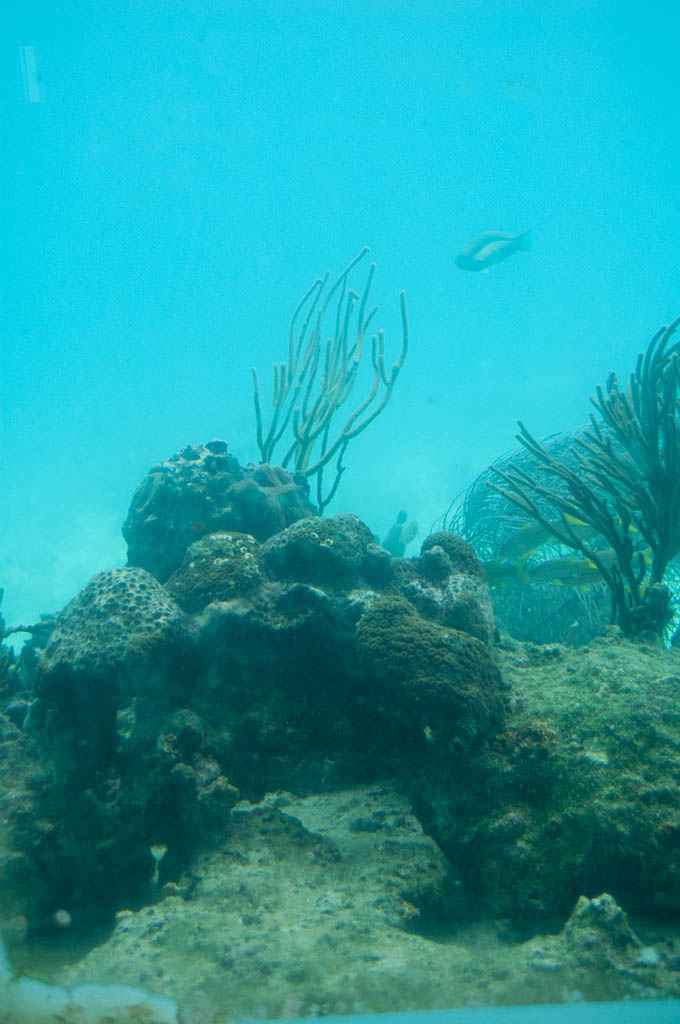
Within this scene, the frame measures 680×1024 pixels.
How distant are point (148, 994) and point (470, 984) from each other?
3.55 feet

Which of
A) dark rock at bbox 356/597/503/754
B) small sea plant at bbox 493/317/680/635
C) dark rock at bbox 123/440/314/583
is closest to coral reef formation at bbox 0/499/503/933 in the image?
dark rock at bbox 356/597/503/754

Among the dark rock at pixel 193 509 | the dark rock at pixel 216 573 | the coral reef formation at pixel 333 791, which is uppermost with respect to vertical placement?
the dark rock at pixel 193 509

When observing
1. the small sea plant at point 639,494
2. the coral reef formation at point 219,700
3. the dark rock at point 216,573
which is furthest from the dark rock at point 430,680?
the small sea plant at point 639,494

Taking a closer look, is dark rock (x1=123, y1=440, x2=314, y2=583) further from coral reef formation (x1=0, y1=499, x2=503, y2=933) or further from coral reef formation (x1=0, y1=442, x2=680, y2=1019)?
coral reef formation (x1=0, y1=499, x2=503, y2=933)

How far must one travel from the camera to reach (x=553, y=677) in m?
3.54

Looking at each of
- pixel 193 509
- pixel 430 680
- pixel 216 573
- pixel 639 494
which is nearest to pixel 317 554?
pixel 216 573

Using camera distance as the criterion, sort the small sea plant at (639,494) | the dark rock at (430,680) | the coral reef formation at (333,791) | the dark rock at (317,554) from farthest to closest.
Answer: the small sea plant at (639,494) → the dark rock at (317,554) → the dark rock at (430,680) → the coral reef formation at (333,791)

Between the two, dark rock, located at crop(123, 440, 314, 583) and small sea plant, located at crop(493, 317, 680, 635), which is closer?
small sea plant, located at crop(493, 317, 680, 635)

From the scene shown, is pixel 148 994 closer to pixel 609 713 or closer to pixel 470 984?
pixel 470 984

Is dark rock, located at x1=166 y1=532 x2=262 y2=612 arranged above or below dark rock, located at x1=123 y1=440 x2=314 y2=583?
below

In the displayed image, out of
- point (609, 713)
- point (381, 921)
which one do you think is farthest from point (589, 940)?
point (609, 713)

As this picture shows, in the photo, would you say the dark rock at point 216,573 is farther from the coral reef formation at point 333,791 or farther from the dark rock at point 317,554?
the dark rock at point 317,554

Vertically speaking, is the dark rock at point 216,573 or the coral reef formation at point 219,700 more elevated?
the dark rock at point 216,573

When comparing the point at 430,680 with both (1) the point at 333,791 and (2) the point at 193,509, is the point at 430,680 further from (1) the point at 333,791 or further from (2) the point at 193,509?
(2) the point at 193,509
